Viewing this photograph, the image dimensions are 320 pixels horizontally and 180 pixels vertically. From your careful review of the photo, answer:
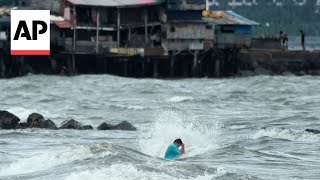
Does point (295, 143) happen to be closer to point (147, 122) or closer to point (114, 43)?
point (147, 122)

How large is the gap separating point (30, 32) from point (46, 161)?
57.8ft

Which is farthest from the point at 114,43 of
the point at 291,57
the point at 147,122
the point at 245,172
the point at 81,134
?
the point at 245,172

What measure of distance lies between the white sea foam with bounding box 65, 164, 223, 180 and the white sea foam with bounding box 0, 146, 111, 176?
8.60 feet

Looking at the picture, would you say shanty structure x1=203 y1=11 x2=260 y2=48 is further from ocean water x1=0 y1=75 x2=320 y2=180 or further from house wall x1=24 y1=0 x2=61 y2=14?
house wall x1=24 y1=0 x2=61 y2=14

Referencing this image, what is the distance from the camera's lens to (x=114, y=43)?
86.1 metres

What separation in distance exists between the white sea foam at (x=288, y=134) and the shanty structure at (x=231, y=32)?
159ft

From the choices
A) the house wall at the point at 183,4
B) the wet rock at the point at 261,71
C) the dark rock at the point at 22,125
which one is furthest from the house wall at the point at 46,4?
the dark rock at the point at 22,125

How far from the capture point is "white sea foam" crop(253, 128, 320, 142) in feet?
131

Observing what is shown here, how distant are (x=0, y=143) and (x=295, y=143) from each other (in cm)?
993

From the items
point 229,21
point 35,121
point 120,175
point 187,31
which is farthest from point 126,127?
point 229,21

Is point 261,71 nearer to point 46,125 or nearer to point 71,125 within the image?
point 71,125

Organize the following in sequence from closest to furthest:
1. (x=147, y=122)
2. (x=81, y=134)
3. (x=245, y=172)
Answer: (x=245, y=172)
(x=81, y=134)
(x=147, y=122)

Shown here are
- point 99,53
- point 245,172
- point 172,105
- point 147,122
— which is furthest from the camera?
point 99,53

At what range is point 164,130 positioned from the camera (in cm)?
4203
